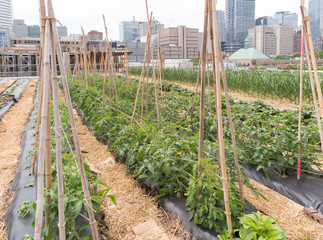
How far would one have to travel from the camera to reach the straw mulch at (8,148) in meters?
2.73

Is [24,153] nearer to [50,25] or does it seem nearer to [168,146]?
[168,146]

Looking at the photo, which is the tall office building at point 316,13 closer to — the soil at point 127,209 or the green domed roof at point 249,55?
the green domed roof at point 249,55

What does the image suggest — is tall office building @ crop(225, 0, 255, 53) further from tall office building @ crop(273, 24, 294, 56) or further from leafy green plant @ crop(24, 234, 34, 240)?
leafy green plant @ crop(24, 234, 34, 240)

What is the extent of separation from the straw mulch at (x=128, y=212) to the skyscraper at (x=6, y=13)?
15463cm

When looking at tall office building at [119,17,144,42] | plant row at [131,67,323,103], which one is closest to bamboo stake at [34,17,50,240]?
plant row at [131,67,323,103]

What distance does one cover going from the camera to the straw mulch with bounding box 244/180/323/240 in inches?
89.2

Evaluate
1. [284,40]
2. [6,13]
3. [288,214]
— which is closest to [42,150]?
[288,214]

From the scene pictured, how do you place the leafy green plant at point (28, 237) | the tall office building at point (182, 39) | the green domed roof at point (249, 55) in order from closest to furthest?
the leafy green plant at point (28, 237), the green domed roof at point (249, 55), the tall office building at point (182, 39)

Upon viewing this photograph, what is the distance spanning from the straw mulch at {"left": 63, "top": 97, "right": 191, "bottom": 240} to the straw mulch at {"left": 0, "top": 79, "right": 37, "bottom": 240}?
2.81 feet

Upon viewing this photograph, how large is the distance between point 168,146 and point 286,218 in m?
1.24

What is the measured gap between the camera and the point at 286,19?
172250 mm

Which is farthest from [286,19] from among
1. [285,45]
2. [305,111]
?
[305,111]

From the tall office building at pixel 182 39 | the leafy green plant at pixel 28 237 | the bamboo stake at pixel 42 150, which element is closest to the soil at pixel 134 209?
the leafy green plant at pixel 28 237

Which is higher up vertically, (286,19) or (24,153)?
(286,19)
